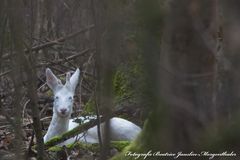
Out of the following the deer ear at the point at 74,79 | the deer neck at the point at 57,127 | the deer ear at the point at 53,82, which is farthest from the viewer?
the deer ear at the point at 53,82

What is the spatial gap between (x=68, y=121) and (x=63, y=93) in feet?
1.84

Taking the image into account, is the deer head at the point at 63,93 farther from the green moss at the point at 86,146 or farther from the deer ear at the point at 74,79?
the green moss at the point at 86,146

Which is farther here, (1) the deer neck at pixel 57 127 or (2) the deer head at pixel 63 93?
(2) the deer head at pixel 63 93

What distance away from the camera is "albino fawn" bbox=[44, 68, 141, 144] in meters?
7.07

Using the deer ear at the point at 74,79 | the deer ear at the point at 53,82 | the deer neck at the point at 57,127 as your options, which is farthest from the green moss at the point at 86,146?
the deer ear at the point at 53,82

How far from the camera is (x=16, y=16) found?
2285 millimetres

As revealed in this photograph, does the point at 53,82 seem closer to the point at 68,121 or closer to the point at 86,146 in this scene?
the point at 68,121

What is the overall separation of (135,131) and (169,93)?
549 cm

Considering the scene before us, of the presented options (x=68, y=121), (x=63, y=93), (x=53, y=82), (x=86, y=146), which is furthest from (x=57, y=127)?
(x=86, y=146)

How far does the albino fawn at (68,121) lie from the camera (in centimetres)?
707

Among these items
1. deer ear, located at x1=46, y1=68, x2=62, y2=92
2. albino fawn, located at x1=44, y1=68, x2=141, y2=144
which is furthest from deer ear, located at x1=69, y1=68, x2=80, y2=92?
deer ear, located at x1=46, y1=68, x2=62, y2=92

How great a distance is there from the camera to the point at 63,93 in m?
8.56

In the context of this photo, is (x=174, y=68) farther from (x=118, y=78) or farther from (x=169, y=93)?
(x=118, y=78)

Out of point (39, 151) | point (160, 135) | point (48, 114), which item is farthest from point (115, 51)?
point (48, 114)
